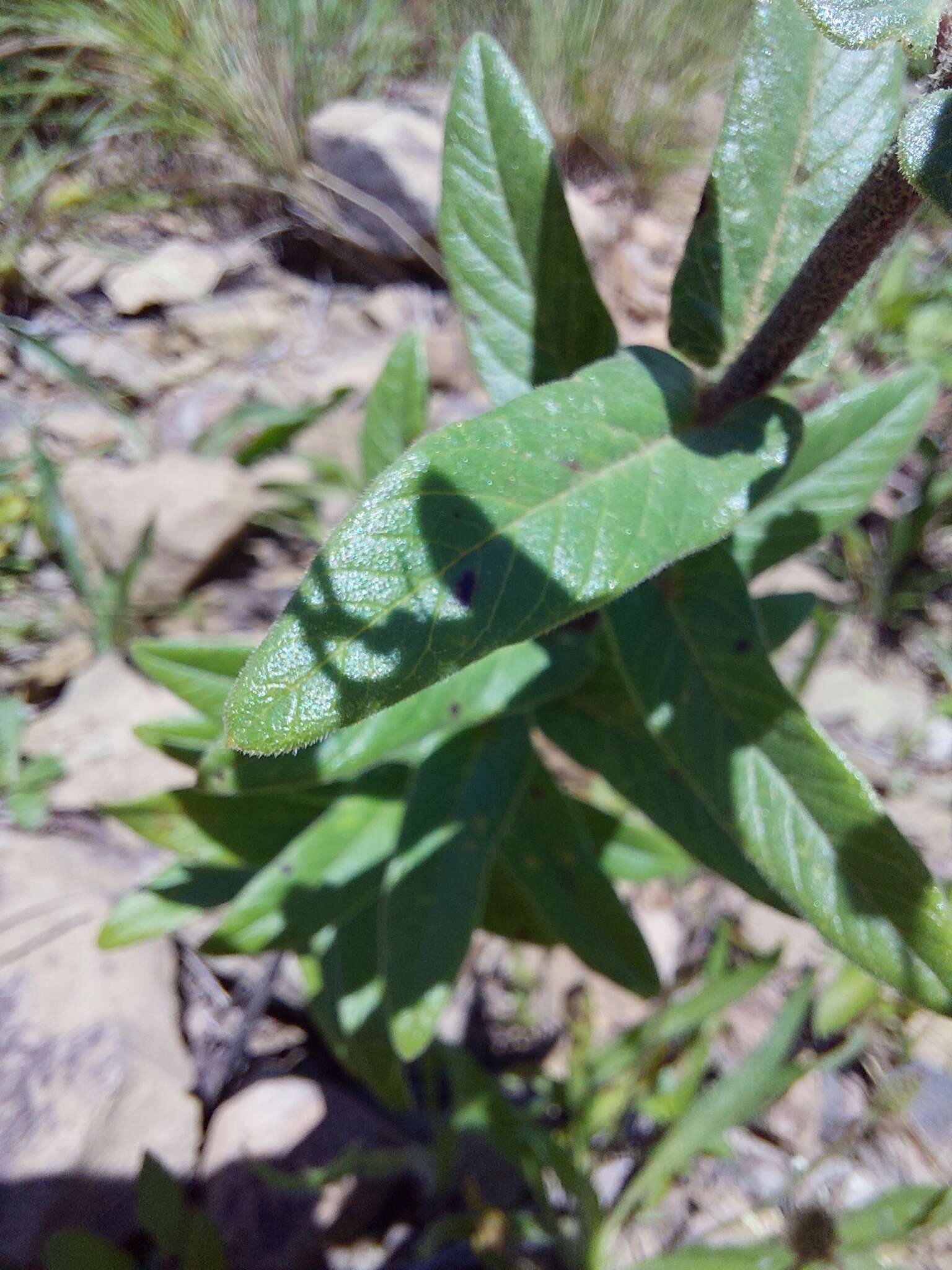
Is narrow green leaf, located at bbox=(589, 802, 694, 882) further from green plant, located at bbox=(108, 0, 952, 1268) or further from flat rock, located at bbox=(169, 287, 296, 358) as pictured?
flat rock, located at bbox=(169, 287, 296, 358)

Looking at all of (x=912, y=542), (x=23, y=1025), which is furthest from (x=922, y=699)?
(x=23, y=1025)

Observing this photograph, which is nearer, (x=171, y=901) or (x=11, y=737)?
(x=171, y=901)

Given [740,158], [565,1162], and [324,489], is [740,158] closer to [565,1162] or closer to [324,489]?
[565,1162]

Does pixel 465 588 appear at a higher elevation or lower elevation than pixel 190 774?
higher

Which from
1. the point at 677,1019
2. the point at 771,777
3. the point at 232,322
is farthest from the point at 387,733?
the point at 232,322

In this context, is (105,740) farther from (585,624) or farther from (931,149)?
(931,149)

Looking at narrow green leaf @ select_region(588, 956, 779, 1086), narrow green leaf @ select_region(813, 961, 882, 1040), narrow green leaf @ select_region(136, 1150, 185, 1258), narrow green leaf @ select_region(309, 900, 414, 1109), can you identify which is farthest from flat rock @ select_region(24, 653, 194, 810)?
narrow green leaf @ select_region(813, 961, 882, 1040)
